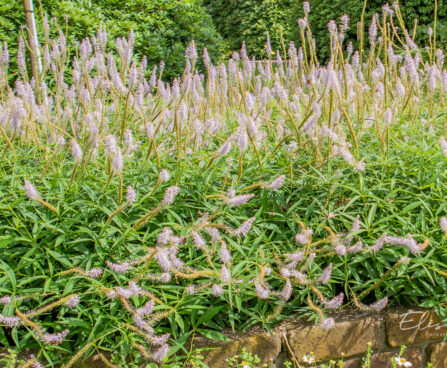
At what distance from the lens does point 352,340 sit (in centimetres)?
249

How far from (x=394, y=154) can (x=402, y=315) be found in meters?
1.00

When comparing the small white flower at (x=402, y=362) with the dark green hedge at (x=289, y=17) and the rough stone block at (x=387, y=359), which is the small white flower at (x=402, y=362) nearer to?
the rough stone block at (x=387, y=359)

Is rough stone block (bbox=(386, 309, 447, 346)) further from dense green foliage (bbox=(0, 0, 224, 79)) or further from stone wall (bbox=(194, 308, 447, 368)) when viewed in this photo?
dense green foliage (bbox=(0, 0, 224, 79))

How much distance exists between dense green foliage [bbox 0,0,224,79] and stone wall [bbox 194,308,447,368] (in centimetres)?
428

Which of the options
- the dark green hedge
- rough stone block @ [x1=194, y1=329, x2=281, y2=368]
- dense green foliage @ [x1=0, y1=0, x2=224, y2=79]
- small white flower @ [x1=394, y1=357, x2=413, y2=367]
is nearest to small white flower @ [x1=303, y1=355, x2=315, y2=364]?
rough stone block @ [x1=194, y1=329, x2=281, y2=368]

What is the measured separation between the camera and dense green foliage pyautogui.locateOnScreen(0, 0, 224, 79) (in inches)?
221

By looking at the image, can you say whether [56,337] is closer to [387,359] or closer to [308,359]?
[308,359]

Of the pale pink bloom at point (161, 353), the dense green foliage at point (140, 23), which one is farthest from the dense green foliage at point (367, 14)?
the pale pink bloom at point (161, 353)

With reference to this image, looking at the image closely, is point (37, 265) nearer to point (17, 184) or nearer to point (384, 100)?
point (17, 184)

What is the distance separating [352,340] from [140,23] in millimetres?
5850

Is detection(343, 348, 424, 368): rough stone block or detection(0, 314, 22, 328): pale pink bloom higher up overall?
detection(0, 314, 22, 328): pale pink bloom

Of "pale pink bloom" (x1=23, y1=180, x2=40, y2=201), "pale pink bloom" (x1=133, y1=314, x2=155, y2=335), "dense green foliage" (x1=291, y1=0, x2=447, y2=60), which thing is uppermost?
"dense green foliage" (x1=291, y1=0, x2=447, y2=60)

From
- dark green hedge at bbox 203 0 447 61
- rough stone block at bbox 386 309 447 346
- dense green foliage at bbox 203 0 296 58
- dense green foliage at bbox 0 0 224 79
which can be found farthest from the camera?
dense green foliage at bbox 203 0 296 58

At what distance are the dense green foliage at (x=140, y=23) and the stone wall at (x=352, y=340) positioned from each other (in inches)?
169
